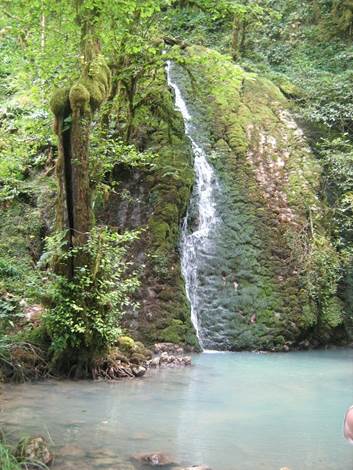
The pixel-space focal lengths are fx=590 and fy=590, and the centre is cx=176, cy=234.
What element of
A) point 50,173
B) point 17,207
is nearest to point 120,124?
point 50,173

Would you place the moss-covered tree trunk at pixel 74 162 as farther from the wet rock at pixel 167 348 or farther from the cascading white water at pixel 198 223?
the cascading white water at pixel 198 223

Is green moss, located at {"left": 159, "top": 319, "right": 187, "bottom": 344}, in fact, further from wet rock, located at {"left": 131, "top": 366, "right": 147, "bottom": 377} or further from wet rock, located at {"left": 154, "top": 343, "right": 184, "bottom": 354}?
wet rock, located at {"left": 131, "top": 366, "right": 147, "bottom": 377}

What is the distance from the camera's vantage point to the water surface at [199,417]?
192 inches

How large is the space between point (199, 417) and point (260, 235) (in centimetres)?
714

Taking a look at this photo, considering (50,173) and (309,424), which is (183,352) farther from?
(50,173)

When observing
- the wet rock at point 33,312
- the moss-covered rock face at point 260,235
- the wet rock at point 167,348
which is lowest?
the wet rock at point 167,348

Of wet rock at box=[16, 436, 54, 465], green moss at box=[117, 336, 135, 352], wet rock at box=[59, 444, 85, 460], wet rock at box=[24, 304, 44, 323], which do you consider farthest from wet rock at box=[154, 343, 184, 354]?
wet rock at box=[16, 436, 54, 465]

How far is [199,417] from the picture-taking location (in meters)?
6.13

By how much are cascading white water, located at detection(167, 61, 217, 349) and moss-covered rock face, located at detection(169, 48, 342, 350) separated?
0.14m

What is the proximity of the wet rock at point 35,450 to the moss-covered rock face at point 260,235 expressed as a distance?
6.12 m

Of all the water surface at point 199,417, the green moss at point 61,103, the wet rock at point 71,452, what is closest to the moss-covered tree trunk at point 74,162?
the green moss at point 61,103

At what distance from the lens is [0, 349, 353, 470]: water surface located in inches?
192

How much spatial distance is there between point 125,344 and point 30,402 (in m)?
2.34

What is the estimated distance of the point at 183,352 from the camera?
10.3 meters
